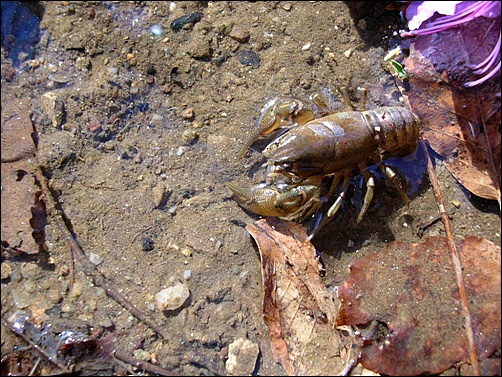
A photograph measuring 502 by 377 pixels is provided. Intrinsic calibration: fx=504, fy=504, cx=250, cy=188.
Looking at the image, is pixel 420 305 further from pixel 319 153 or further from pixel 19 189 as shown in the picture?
pixel 19 189

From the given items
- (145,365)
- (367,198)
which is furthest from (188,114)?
(145,365)

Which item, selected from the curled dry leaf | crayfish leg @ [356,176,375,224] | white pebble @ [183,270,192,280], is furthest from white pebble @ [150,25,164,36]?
the curled dry leaf

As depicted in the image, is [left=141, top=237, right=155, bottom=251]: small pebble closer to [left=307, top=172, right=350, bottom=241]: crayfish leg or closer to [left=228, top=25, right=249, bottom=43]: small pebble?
[left=307, top=172, right=350, bottom=241]: crayfish leg

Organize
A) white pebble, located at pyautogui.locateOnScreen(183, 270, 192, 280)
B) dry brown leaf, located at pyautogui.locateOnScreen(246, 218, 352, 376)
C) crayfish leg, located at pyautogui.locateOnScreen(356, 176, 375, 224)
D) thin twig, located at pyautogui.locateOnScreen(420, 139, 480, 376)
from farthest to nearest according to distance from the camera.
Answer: crayfish leg, located at pyautogui.locateOnScreen(356, 176, 375, 224)
white pebble, located at pyautogui.locateOnScreen(183, 270, 192, 280)
dry brown leaf, located at pyautogui.locateOnScreen(246, 218, 352, 376)
thin twig, located at pyautogui.locateOnScreen(420, 139, 480, 376)

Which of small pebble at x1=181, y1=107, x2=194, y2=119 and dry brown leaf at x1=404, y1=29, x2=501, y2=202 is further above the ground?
small pebble at x1=181, y1=107, x2=194, y2=119

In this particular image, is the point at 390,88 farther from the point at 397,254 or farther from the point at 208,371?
the point at 208,371
